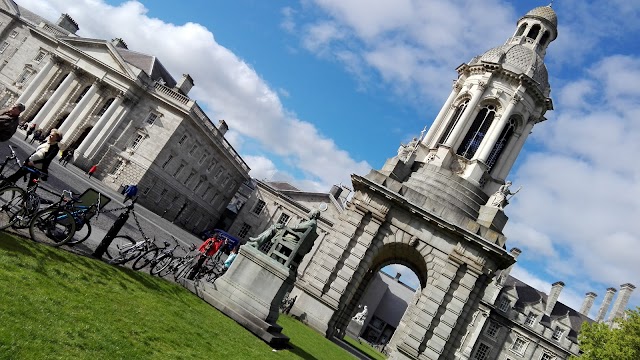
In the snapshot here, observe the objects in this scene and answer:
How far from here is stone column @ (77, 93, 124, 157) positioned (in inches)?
1697

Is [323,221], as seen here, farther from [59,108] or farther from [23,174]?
[23,174]

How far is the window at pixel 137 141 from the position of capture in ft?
147

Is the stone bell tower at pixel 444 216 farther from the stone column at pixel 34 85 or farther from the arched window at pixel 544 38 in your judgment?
the stone column at pixel 34 85

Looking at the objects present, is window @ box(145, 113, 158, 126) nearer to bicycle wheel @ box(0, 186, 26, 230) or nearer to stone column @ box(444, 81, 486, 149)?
stone column @ box(444, 81, 486, 149)

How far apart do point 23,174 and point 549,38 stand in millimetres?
30448

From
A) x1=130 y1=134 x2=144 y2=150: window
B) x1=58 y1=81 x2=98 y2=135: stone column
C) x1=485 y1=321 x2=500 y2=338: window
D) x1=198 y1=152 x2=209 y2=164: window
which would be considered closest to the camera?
x1=130 y1=134 x2=144 y2=150: window

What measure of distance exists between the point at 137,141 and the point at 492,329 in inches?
1708

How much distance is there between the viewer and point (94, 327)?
6.54 m

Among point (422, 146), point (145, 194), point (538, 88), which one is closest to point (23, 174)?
point (422, 146)

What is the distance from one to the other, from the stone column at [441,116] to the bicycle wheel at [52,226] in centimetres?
2209

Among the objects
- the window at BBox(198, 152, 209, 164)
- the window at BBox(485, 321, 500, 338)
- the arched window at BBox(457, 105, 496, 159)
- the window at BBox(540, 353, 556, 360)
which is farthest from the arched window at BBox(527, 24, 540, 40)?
the window at BBox(540, 353, 556, 360)

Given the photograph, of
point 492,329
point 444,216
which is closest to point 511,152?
point 444,216

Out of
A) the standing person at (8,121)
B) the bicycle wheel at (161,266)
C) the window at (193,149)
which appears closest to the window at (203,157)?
the window at (193,149)

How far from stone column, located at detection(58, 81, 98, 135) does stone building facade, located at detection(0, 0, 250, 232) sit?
0.09m
